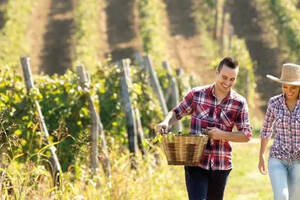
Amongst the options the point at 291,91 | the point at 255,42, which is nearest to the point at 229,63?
the point at 291,91

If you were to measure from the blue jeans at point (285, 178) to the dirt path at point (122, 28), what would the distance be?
23.1 metres

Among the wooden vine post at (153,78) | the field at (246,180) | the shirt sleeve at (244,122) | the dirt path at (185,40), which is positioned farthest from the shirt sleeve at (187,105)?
the dirt path at (185,40)

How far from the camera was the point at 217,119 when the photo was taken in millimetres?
4656

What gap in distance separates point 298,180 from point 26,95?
360 centimetres

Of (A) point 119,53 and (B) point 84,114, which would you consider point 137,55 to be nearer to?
(B) point 84,114

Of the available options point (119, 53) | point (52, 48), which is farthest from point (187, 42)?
point (52, 48)

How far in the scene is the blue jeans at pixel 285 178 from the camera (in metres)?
4.64

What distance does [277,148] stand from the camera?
477cm

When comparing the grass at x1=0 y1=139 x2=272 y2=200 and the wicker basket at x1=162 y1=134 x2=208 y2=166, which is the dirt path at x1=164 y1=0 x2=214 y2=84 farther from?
the wicker basket at x1=162 y1=134 x2=208 y2=166

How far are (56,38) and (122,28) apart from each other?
11.1 feet

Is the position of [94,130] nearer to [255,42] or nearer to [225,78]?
[225,78]

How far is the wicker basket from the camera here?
14.4 ft

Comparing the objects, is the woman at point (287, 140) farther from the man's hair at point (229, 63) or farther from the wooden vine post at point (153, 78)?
the wooden vine post at point (153, 78)

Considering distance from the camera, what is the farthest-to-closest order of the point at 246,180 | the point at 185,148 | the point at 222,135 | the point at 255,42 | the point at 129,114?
the point at 255,42, the point at 246,180, the point at 129,114, the point at 222,135, the point at 185,148
